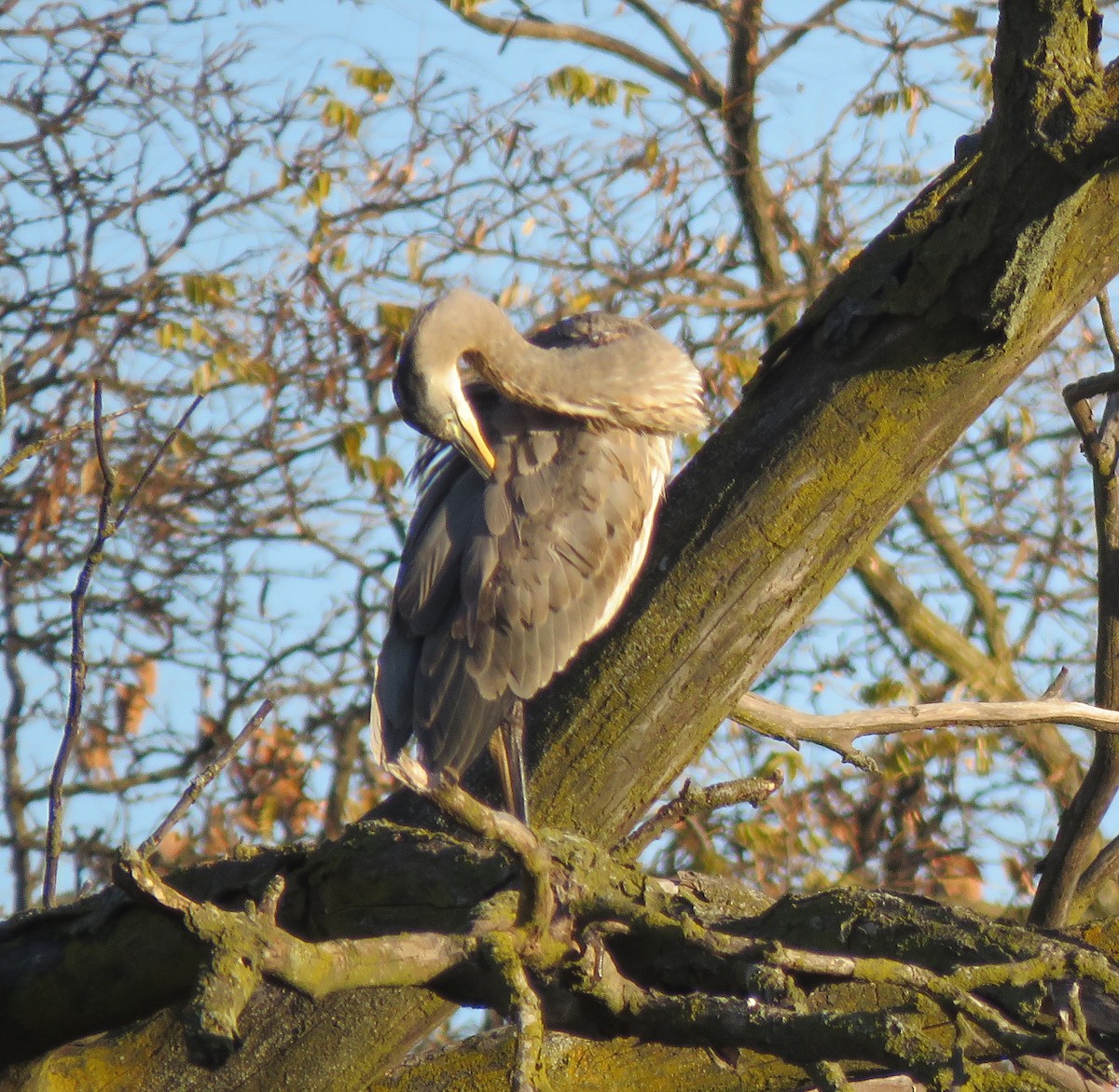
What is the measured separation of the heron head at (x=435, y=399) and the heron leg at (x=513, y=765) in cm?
95

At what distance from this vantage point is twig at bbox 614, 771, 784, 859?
9.07ft

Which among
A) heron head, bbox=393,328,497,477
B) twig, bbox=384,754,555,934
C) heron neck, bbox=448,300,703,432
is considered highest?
heron neck, bbox=448,300,703,432

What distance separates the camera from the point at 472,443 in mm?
4398

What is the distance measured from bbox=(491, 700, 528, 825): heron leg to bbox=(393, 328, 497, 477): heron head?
946 millimetres

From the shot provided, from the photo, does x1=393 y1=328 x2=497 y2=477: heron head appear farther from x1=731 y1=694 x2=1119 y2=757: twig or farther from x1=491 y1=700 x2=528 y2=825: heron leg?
x1=731 y1=694 x2=1119 y2=757: twig

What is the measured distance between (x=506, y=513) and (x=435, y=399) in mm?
453

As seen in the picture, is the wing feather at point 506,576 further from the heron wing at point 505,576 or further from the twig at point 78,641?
the twig at point 78,641

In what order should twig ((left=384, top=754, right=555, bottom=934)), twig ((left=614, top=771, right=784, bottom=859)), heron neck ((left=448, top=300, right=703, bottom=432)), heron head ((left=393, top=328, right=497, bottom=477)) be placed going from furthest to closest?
heron neck ((left=448, top=300, right=703, bottom=432)) < heron head ((left=393, top=328, right=497, bottom=477)) < twig ((left=614, top=771, right=784, bottom=859)) < twig ((left=384, top=754, right=555, bottom=934))

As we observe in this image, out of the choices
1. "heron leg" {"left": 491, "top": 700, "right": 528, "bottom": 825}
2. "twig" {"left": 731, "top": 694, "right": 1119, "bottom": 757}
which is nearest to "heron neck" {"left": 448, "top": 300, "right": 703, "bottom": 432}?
"heron leg" {"left": 491, "top": 700, "right": 528, "bottom": 825}

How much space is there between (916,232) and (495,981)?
6.23ft

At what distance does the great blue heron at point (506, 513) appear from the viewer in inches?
170


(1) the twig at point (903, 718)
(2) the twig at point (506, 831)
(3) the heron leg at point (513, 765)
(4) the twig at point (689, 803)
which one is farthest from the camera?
(1) the twig at point (903, 718)

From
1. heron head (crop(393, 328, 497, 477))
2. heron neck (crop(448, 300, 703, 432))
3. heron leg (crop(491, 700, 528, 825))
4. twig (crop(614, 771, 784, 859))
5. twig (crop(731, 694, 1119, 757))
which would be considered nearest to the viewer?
twig (crop(614, 771, 784, 859))

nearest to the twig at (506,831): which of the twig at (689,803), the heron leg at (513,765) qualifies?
the twig at (689,803)
